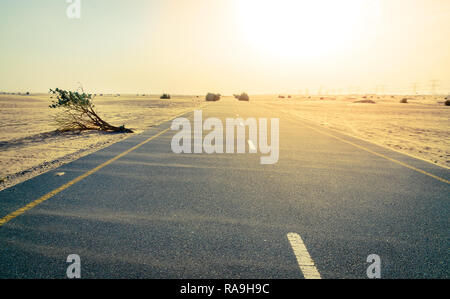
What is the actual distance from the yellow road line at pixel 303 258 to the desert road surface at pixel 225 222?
0.01 meters

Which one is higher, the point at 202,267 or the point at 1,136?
the point at 1,136

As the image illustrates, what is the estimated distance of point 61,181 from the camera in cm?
603

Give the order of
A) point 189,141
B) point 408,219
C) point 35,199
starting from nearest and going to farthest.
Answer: point 408,219
point 35,199
point 189,141

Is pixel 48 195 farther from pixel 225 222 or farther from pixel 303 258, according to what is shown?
pixel 303 258

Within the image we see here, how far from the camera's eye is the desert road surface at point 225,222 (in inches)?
120

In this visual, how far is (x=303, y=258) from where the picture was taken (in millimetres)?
3188

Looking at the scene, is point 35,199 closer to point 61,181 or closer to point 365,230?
point 61,181

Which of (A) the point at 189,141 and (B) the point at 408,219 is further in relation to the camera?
(A) the point at 189,141

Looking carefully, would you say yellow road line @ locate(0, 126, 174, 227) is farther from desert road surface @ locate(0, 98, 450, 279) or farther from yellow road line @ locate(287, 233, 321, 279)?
yellow road line @ locate(287, 233, 321, 279)

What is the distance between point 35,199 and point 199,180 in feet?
9.69

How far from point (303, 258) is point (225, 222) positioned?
1265 mm

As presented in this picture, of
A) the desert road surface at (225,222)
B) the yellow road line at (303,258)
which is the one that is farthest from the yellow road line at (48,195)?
the yellow road line at (303,258)
